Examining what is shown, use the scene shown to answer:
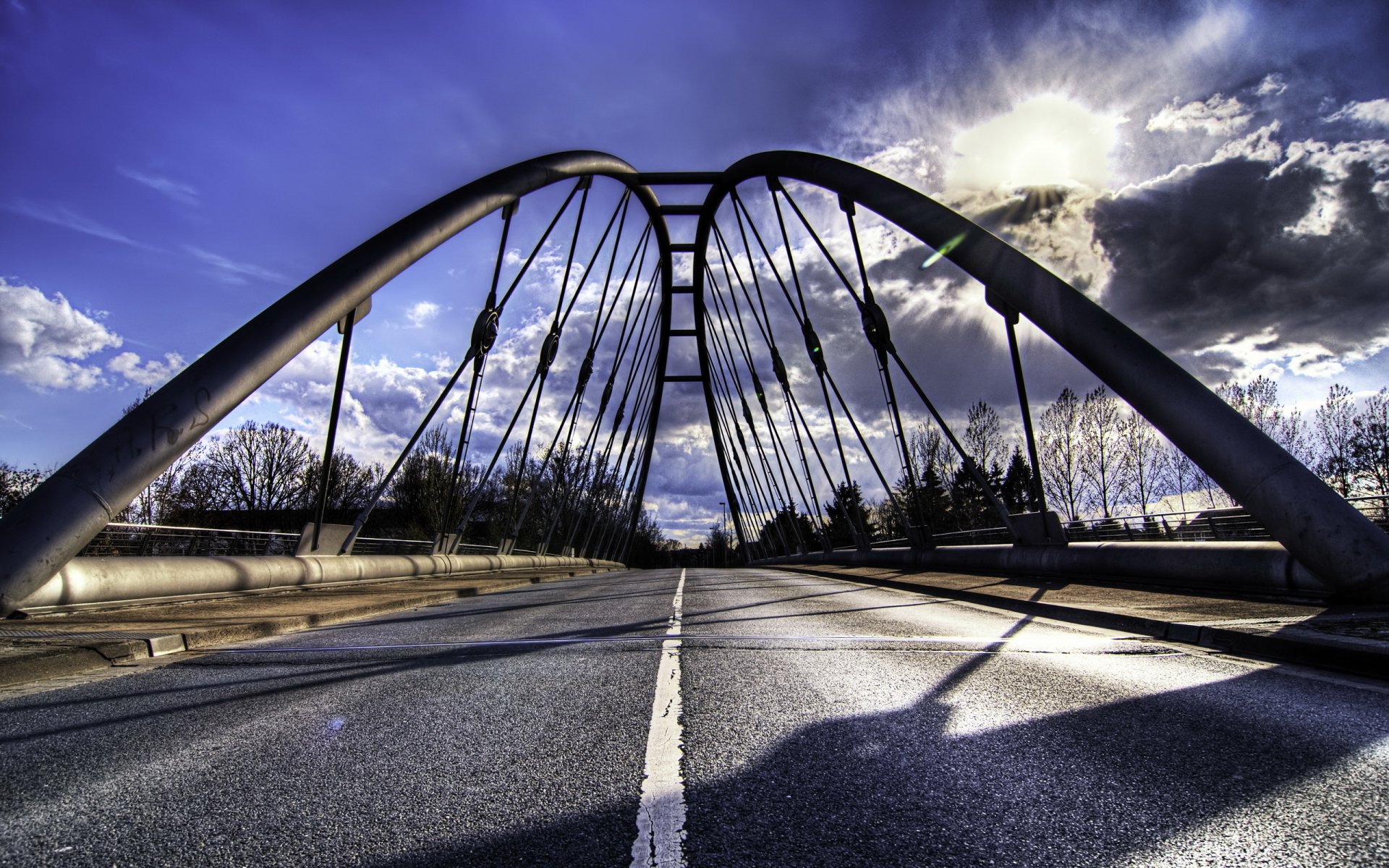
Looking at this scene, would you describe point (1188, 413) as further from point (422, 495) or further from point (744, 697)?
point (422, 495)

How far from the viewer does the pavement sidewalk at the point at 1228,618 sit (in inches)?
175

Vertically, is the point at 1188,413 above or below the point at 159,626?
above

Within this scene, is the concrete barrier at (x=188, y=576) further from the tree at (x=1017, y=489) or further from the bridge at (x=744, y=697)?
the tree at (x=1017, y=489)

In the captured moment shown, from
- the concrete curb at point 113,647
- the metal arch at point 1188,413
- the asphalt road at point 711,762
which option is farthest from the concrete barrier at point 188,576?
the metal arch at point 1188,413

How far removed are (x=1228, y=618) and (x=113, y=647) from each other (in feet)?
26.6

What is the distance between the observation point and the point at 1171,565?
8492 millimetres

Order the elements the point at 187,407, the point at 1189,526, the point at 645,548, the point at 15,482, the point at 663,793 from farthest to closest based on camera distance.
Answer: the point at 645,548
the point at 15,482
the point at 1189,526
the point at 187,407
the point at 663,793

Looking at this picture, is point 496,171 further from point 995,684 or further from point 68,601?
point 995,684

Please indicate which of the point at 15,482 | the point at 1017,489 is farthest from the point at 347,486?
the point at 1017,489

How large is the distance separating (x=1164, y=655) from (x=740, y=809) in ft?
13.0

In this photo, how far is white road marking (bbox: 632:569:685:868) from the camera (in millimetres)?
1899

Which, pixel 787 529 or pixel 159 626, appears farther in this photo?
pixel 787 529

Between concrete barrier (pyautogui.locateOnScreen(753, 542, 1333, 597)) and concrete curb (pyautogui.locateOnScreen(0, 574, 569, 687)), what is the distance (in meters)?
9.30

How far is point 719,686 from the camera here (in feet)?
13.1
